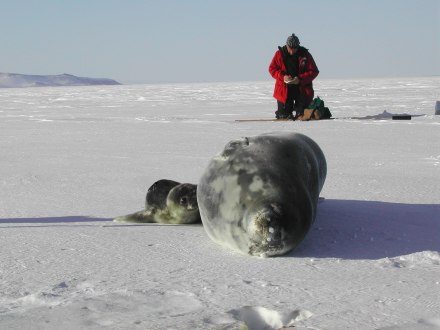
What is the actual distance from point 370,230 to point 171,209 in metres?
0.95

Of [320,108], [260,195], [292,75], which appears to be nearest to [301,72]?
[292,75]

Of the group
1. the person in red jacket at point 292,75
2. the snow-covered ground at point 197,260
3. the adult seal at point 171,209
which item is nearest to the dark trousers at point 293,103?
the person in red jacket at point 292,75

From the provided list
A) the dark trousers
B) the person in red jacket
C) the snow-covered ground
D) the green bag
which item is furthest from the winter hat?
the snow-covered ground

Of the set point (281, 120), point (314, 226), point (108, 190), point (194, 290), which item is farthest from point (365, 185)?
point (281, 120)

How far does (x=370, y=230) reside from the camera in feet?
10.1

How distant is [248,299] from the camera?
210 cm

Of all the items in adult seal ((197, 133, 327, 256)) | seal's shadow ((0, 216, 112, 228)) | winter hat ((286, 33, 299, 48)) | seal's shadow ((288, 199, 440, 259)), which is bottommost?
seal's shadow ((0, 216, 112, 228))

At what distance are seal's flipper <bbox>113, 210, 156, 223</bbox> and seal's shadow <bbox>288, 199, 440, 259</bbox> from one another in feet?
2.63

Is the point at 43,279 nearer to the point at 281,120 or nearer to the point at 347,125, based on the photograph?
the point at 347,125

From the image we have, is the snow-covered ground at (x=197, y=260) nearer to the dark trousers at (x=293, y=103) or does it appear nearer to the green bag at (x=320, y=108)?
the green bag at (x=320, y=108)

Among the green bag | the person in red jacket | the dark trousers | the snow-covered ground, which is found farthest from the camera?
the dark trousers

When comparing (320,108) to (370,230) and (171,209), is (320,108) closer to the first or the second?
(171,209)

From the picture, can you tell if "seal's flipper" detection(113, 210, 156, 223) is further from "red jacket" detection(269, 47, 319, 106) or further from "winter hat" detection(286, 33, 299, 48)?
"red jacket" detection(269, 47, 319, 106)

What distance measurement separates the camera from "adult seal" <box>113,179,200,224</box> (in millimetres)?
3355
